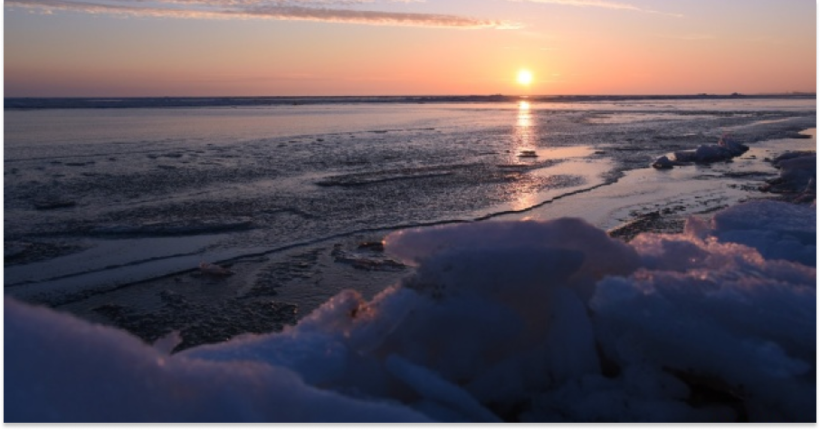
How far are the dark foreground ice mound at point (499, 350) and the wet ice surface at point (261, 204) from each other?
260 cm

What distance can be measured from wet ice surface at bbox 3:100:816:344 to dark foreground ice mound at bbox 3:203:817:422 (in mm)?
2595

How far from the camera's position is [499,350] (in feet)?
8.57

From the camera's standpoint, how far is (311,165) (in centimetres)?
1455

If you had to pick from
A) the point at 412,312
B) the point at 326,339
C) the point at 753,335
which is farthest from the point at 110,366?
the point at 753,335

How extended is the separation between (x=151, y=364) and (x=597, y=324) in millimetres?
1647

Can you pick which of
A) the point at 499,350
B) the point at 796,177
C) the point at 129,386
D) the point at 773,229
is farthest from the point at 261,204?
the point at 796,177

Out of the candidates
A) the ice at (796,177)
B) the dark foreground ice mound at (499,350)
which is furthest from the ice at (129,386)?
the ice at (796,177)

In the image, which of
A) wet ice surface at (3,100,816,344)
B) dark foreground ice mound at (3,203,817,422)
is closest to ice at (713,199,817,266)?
dark foreground ice mound at (3,203,817,422)

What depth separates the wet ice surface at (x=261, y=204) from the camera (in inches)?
230

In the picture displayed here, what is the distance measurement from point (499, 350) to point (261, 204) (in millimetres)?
7719

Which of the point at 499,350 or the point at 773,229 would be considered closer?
the point at 499,350

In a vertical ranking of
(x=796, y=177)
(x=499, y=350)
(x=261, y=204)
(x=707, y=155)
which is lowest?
(x=499, y=350)

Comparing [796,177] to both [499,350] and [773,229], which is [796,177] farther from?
[499,350]

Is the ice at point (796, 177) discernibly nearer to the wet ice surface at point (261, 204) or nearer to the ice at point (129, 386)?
the wet ice surface at point (261, 204)
